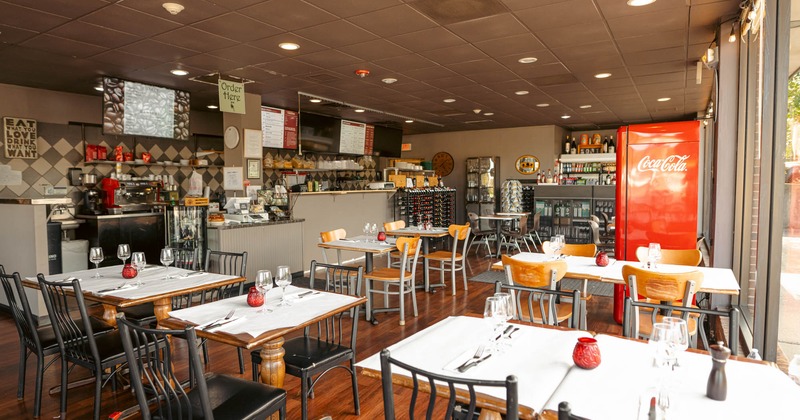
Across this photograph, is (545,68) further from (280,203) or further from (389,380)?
(389,380)

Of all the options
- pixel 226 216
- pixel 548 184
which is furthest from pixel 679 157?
pixel 548 184

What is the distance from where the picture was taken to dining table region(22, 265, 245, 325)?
3121 mm

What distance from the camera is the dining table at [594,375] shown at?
58.9 inches

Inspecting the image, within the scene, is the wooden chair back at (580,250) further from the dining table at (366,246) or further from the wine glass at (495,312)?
the wine glass at (495,312)

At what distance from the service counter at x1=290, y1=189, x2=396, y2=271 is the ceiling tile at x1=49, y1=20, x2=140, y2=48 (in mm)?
3539

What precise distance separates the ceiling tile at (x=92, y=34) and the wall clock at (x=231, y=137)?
2.50m

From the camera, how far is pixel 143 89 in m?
6.37

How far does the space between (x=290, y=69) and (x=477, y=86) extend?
2.74 m

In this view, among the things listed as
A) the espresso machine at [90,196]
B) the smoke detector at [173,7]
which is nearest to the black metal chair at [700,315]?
the smoke detector at [173,7]

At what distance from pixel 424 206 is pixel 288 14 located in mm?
6964

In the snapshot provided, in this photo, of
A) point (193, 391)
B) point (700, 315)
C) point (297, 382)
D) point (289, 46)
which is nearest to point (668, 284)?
point (700, 315)

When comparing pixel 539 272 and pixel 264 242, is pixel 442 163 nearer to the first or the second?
pixel 264 242

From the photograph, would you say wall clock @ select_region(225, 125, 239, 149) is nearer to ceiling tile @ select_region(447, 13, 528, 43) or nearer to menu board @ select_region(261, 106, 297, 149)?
menu board @ select_region(261, 106, 297, 149)

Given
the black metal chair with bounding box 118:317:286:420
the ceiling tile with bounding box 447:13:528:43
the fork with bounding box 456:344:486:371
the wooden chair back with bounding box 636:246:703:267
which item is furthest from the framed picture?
the fork with bounding box 456:344:486:371
